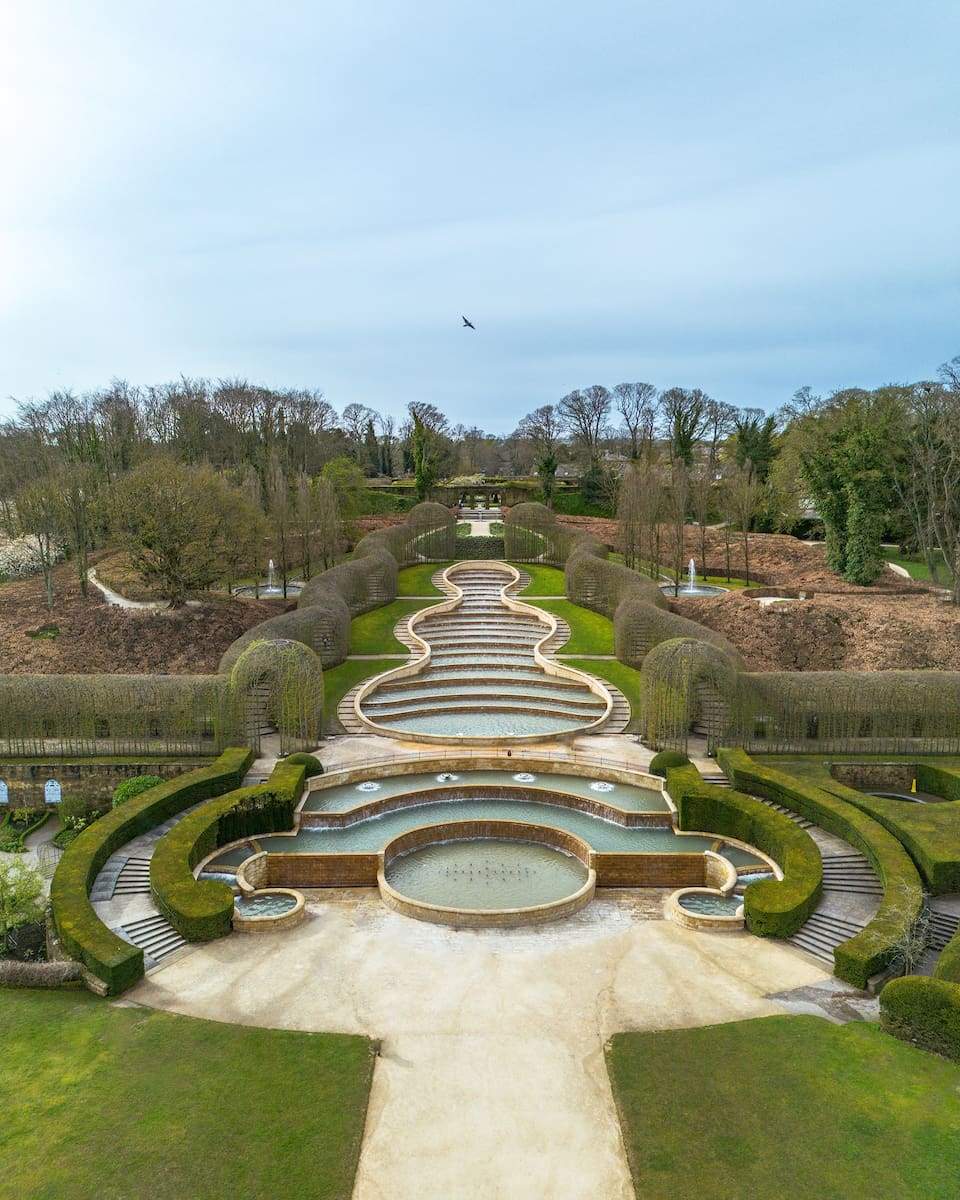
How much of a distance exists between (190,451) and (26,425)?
14.7 m

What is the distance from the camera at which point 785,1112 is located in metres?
14.2

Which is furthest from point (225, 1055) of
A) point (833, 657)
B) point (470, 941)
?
point (833, 657)

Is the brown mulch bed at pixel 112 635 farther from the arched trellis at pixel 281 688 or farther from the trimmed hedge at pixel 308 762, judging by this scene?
the trimmed hedge at pixel 308 762

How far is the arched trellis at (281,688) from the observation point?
30859 mm

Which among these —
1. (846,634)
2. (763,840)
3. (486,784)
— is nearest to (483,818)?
(486,784)

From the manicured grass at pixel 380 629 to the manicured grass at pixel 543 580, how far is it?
8.69 metres

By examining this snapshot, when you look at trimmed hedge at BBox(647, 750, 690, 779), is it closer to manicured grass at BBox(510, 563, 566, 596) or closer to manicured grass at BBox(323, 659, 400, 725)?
manicured grass at BBox(323, 659, 400, 725)

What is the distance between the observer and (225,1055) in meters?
15.6

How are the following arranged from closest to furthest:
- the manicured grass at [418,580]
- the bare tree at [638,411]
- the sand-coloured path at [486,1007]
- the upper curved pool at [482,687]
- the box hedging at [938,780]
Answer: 1. the sand-coloured path at [486,1007]
2. the box hedging at [938,780]
3. the upper curved pool at [482,687]
4. the manicured grass at [418,580]
5. the bare tree at [638,411]

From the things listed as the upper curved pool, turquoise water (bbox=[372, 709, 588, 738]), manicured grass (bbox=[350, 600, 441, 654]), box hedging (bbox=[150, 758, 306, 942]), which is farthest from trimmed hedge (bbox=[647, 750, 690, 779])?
manicured grass (bbox=[350, 600, 441, 654])

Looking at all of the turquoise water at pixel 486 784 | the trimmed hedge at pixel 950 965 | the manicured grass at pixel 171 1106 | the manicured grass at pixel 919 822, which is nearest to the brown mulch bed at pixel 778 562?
the manicured grass at pixel 919 822

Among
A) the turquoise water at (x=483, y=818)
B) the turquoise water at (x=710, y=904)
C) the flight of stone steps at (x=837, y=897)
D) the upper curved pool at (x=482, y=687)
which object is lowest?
the turquoise water at (x=710, y=904)

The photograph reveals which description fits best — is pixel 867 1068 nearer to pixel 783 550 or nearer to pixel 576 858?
pixel 576 858

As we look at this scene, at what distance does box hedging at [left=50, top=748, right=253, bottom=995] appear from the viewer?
1797cm
